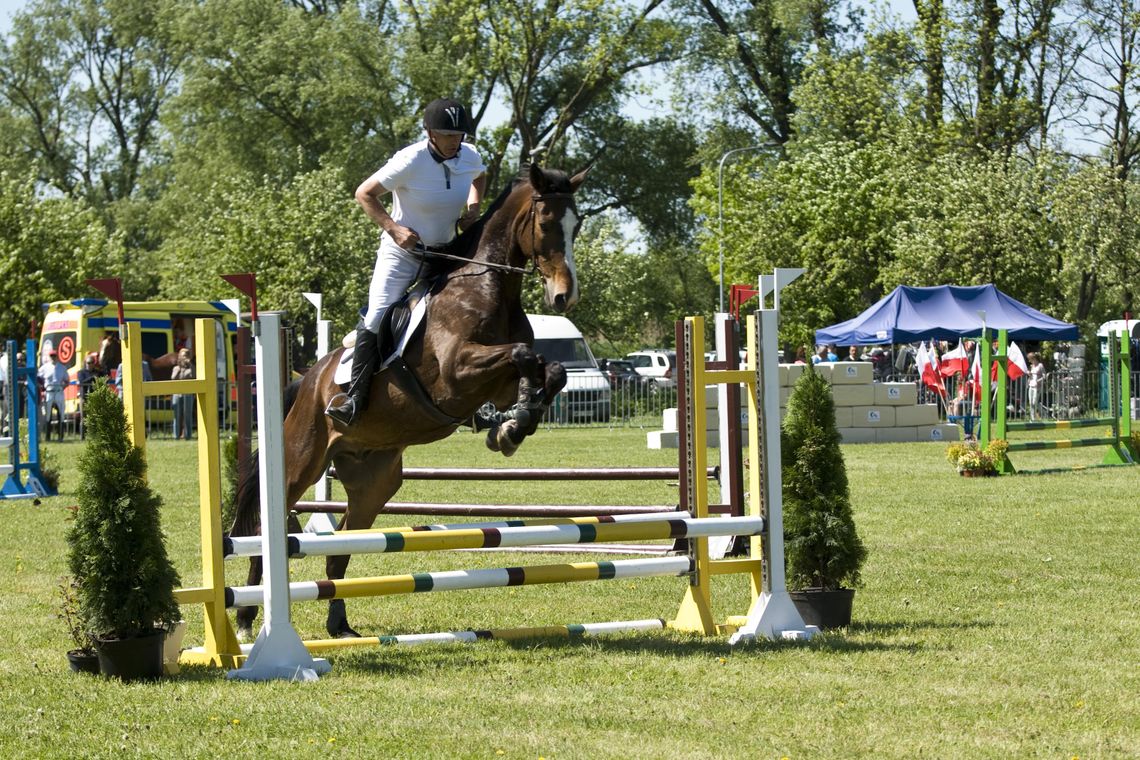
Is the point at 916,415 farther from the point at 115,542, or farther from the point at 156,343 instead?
the point at 115,542

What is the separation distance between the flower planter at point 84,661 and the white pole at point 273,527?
2.01 feet

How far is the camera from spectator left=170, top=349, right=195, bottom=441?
25922mm

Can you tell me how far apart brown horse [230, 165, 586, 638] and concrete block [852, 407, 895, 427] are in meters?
16.9

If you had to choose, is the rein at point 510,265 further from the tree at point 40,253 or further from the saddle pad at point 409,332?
the tree at point 40,253

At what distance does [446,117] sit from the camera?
7066mm

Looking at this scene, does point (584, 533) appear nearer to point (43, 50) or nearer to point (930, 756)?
point (930, 756)

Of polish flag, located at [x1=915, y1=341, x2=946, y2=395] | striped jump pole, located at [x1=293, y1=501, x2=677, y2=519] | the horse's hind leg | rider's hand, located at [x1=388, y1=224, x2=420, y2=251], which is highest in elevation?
rider's hand, located at [x1=388, y1=224, x2=420, y2=251]

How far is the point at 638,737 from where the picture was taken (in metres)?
4.79

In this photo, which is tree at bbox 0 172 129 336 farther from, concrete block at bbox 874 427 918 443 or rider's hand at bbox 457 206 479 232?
rider's hand at bbox 457 206 479 232

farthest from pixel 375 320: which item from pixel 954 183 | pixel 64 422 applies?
pixel 954 183

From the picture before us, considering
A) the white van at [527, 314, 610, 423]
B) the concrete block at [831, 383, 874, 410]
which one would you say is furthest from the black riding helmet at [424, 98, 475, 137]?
the white van at [527, 314, 610, 423]

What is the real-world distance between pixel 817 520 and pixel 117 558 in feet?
10.9

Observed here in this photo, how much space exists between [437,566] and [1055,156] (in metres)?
31.0

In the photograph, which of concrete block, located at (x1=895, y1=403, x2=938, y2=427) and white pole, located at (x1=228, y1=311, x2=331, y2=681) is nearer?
white pole, located at (x1=228, y1=311, x2=331, y2=681)
